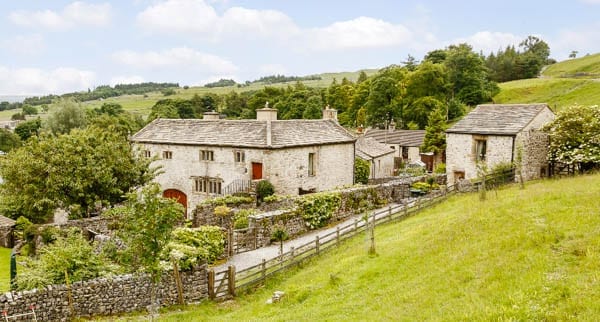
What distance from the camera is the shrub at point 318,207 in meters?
28.8

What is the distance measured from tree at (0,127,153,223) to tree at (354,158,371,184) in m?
20.0

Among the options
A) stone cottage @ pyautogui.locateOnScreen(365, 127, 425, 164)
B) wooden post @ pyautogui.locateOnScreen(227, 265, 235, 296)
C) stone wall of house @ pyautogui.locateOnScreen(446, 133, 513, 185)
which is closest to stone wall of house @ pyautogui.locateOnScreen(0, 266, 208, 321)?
wooden post @ pyautogui.locateOnScreen(227, 265, 235, 296)

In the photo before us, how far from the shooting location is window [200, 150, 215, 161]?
3784cm

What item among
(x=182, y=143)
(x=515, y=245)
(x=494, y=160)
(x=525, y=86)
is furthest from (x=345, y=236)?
(x=525, y=86)

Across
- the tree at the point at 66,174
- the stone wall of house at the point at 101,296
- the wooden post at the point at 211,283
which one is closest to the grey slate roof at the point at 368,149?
the tree at the point at 66,174

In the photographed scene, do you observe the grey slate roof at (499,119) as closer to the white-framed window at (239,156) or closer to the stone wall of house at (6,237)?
the white-framed window at (239,156)

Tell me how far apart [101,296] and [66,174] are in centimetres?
1577

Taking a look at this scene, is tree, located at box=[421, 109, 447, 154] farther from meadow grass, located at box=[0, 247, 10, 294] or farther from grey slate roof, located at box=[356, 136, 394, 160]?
meadow grass, located at box=[0, 247, 10, 294]

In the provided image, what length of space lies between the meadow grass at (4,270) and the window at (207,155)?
14.7 m

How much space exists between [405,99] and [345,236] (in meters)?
64.2

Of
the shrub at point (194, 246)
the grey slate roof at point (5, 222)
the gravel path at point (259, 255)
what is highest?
the shrub at point (194, 246)

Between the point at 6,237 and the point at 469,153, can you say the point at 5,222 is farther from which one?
the point at 469,153

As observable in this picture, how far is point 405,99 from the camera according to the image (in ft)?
280

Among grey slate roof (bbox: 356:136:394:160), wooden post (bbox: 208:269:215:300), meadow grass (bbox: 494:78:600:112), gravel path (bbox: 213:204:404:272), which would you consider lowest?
gravel path (bbox: 213:204:404:272)
